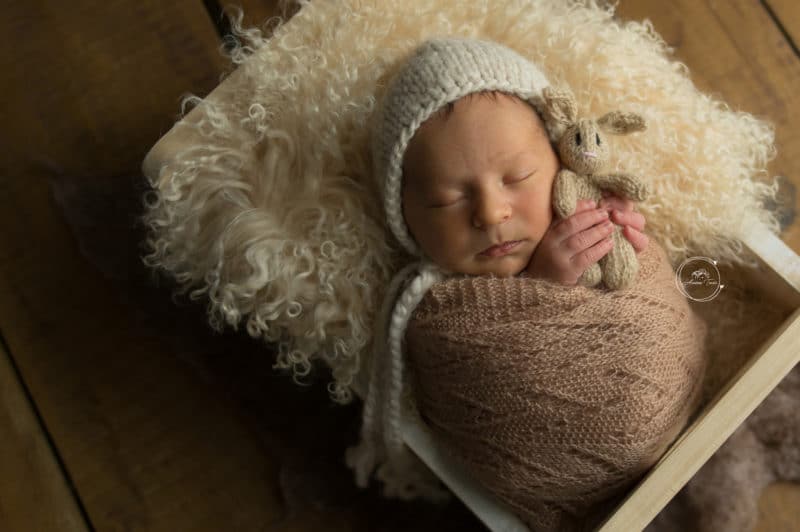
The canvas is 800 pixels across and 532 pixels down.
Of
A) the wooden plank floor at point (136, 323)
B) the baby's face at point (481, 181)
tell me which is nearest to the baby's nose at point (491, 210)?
→ the baby's face at point (481, 181)

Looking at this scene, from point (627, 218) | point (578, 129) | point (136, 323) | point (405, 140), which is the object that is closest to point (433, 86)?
point (405, 140)

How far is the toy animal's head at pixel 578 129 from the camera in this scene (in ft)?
2.48

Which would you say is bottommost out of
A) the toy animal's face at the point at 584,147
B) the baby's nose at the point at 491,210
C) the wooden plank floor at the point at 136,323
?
the wooden plank floor at the point at 136,323

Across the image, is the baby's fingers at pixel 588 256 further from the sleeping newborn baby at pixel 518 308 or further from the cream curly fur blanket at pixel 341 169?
the cream curly fur blanket at pixel 341 169

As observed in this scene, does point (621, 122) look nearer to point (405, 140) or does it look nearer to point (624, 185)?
point (624, 185)

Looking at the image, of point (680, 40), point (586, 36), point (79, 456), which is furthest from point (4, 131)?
point (680, 40)

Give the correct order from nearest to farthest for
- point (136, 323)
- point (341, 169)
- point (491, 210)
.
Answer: point (491, 210), point (341, 169), point (136, 323)

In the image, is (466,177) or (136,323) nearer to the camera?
(466,177)

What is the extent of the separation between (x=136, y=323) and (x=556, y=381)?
2.15ft

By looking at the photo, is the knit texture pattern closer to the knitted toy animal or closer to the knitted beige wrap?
the knitted toy animal

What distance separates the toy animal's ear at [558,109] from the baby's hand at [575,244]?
88mm

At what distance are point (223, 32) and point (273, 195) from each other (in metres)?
0.40

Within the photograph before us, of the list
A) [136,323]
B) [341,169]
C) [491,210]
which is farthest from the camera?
[136,323]

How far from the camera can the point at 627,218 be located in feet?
2.59
